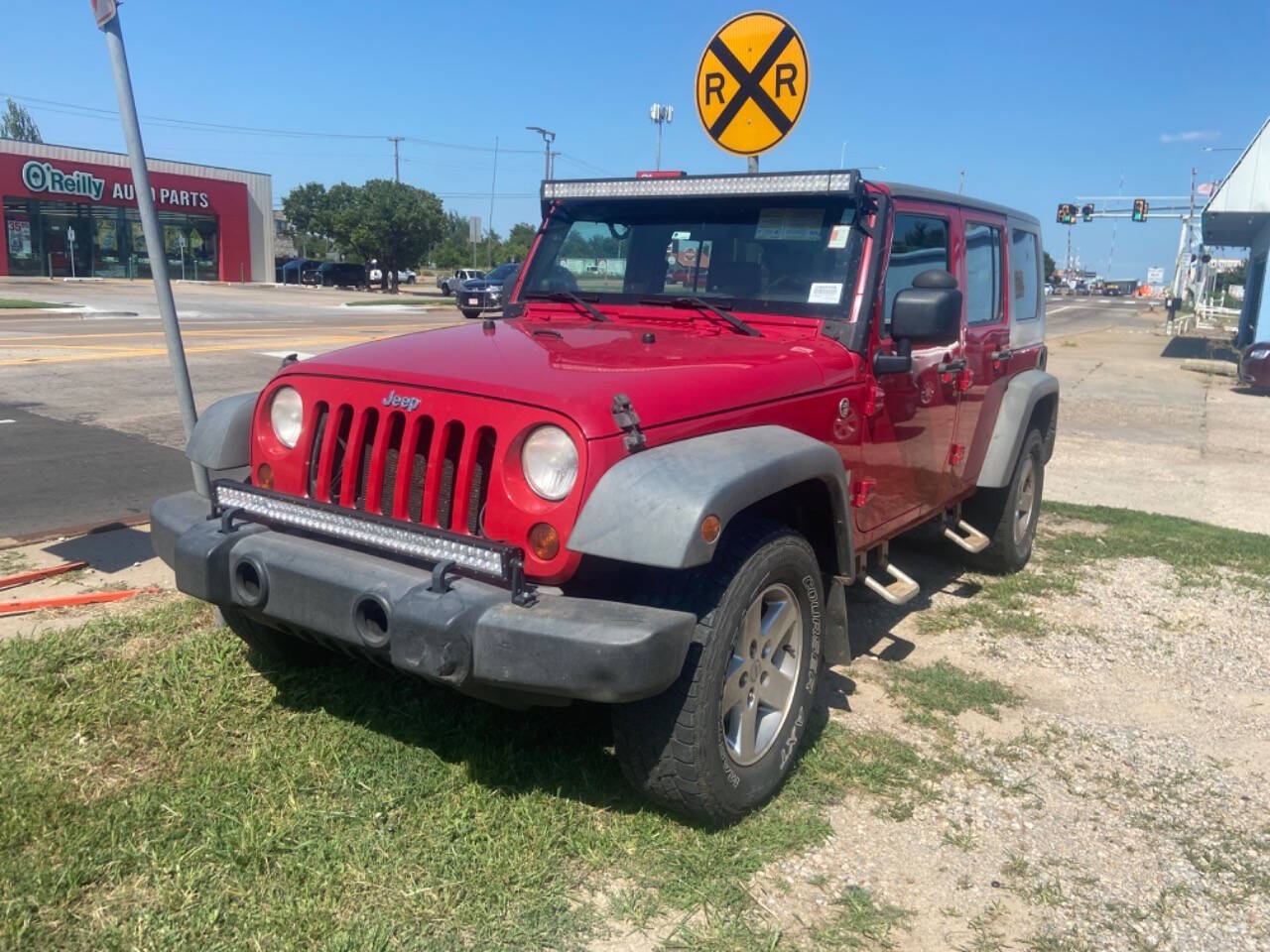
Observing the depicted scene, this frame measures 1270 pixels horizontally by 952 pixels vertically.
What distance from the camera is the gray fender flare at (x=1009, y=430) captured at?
552cm

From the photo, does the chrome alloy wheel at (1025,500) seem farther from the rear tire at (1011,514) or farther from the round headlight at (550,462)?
the round headlight at (550,462)

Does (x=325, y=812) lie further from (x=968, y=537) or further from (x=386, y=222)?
(x=386, y=222)

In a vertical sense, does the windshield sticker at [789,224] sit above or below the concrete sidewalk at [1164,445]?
above

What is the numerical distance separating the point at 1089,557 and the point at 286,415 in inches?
204

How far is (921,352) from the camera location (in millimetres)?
4527

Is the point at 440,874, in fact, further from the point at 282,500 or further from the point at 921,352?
the point at 921,352

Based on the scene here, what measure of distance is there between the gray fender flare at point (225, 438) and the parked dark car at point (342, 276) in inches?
1997

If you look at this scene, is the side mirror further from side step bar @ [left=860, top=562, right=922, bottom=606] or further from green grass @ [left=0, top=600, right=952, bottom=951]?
green grass @ [left=0, top=600, right=952, bottom=951]

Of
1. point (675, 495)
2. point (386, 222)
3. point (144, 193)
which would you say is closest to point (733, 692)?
point (675, 495)

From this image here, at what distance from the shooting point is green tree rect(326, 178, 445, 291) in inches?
2023

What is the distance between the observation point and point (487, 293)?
21.9ft

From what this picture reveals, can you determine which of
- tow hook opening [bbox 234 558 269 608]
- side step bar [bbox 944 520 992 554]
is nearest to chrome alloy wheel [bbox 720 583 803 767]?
tow hook opening [bbox 234 558 269 608]

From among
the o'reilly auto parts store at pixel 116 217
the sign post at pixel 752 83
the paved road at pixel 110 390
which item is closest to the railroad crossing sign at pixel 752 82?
the sign post at pixel 752 83

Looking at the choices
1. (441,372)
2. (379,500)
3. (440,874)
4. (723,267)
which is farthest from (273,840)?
(723,267)
